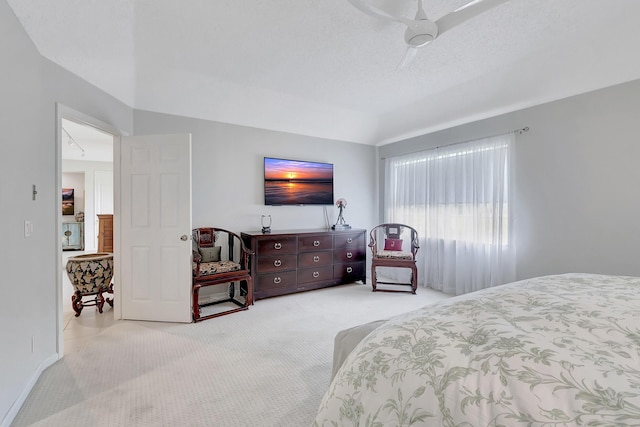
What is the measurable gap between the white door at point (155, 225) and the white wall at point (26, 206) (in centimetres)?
73

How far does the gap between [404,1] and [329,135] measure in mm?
2789

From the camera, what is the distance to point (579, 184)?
3.01 meters

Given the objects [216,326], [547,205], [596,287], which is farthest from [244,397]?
[547,205]

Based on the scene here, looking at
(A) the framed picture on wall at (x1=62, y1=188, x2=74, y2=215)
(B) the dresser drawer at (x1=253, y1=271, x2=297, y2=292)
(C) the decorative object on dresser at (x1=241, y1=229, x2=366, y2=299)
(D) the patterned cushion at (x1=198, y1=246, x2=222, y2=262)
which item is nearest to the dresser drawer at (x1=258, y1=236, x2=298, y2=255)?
(C) the decorative object on dresser at (x1=241, y1=229, x2=366, y2=299)

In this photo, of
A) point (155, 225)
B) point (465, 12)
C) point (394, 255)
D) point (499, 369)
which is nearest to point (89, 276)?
point (155, 225)

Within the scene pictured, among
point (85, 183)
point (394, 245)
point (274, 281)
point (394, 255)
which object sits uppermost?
point (85, 183)

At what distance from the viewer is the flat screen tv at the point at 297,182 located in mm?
4387

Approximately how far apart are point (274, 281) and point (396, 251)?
6.38 ft

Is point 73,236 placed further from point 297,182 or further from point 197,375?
point 197,375

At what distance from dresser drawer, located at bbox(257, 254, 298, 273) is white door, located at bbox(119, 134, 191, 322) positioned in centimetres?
96

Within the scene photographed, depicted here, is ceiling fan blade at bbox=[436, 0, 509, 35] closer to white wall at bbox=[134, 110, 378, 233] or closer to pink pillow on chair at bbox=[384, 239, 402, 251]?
white wall at bbox=[134, 110, 378, 233]

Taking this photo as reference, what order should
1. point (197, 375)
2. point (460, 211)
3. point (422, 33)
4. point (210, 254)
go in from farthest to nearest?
point (460, 211) < point (210, 254) < point (197, 375) < point (422, 33)

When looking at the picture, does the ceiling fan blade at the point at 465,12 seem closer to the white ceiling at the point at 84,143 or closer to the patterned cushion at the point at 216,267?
the patterned cushion at the point at 216,267

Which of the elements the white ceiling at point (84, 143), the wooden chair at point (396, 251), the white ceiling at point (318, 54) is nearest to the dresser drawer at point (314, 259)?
the wooden chair at point (396, 251)
